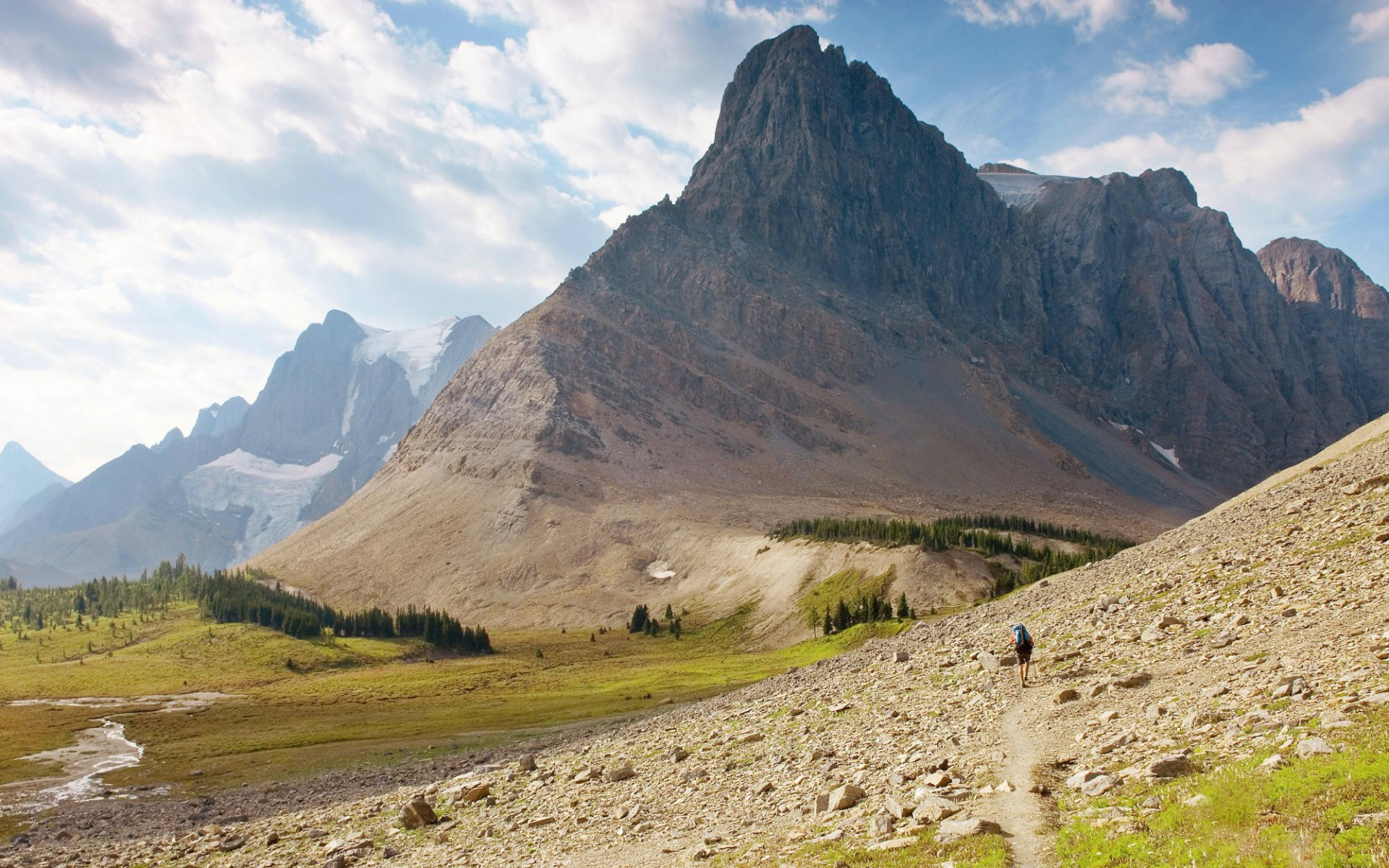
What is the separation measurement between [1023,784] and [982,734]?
19.7 feet

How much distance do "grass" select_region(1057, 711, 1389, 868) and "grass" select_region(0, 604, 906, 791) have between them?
47386mm

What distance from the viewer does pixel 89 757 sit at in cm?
5919

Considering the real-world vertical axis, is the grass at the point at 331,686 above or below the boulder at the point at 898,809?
below

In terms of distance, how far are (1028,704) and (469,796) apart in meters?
20.6

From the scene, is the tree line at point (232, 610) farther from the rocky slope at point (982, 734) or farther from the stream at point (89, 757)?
the rocky slope at point (982, 734)

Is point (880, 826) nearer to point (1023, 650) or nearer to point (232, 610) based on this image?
point (1023, 650)

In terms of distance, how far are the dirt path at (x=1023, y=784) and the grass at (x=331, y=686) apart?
38.9 m

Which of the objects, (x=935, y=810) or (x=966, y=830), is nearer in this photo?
(x=966, y=830)

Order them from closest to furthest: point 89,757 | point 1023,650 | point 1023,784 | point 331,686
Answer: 1. point 1023,784
2. point 1023,650
3. point 89,757
4. point 331,686

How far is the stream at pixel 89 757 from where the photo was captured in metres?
47.9

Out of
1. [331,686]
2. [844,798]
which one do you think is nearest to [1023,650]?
[844,798]

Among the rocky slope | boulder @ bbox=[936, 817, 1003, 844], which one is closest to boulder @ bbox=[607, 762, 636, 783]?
the rocky slope

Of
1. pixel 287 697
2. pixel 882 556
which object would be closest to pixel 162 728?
pixel 287 697

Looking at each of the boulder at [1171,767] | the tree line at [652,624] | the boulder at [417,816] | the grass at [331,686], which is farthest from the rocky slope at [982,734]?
the tree line at [652,624]
